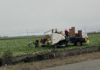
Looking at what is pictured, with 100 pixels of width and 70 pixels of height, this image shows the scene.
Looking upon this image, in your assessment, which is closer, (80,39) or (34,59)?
(34,59)

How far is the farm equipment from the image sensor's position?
29938 mm

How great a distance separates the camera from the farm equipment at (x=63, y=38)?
29938mm

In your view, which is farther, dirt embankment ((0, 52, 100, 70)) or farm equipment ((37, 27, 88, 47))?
farm equipment ((37, 27, 88, 47))

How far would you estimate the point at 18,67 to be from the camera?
52.4 feet

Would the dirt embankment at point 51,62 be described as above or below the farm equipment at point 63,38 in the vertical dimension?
below

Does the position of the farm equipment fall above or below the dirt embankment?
above

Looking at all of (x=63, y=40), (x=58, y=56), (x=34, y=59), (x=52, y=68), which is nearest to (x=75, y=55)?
(x=58, y=56)

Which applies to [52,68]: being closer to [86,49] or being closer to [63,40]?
[86,49]

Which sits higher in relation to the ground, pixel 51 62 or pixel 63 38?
pixel 63 38

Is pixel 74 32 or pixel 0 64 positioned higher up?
pixel 74 32

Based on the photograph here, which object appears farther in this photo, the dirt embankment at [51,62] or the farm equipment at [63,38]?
the farm equipment at [63,38]

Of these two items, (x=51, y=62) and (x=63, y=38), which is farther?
(x=63, y=38)

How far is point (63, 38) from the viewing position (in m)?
30.0

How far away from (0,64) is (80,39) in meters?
15.9
